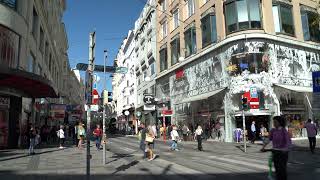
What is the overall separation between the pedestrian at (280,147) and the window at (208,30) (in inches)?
973

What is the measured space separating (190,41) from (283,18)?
9.85 metres

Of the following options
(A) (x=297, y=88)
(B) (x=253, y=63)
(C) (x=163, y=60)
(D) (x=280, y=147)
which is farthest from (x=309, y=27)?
(D) (x=280, y=147)

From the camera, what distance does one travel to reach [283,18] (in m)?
31.4

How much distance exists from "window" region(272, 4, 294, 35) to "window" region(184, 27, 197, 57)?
853cm

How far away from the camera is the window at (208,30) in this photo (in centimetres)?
3278

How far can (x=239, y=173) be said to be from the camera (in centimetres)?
1170

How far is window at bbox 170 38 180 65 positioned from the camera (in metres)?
41.2

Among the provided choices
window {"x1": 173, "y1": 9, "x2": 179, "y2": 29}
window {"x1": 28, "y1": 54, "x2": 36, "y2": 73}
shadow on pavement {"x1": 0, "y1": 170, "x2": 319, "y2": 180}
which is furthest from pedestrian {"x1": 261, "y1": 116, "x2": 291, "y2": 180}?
window {"x1": 173, "y1": 9, "x2": 179, "y2": 29}

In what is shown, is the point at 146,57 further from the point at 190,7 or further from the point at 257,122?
the point at 257,122

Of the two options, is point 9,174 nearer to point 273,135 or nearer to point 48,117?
point 273,135

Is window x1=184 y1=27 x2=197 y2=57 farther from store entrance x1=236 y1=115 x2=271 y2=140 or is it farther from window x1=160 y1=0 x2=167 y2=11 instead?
store entrance x1=236 y1=115 x2=271 y2=140

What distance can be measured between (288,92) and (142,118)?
3136 centimetres

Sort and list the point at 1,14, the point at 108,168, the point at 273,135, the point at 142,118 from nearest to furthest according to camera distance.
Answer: the point at 273,135 → the point at 108,168 → the point at 1,14 → the point at 142,118

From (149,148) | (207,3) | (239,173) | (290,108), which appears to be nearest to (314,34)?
(290,108)
